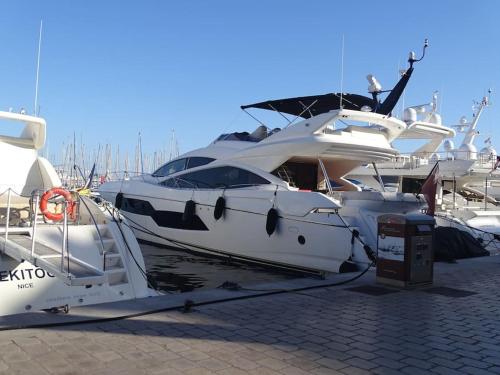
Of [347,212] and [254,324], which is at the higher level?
[347,212]

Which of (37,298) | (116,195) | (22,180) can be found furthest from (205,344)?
(116,195)

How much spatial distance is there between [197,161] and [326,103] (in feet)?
13.2

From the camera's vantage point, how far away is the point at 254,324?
17.6 ft

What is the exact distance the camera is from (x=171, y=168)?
15633 millimetres

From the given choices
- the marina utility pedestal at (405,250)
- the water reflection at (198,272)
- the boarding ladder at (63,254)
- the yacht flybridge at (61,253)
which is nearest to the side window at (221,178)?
the water reflection at (198,272)

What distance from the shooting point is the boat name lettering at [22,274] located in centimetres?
596

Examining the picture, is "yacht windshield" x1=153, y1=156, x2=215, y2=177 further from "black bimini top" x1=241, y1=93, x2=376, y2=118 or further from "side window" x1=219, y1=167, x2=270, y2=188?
"black bimini top" x1=241, y1=93, x2=376, y2=118

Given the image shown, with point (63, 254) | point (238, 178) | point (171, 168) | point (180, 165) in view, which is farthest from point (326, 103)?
point (63, 254)

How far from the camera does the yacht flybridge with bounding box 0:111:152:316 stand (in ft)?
17.8

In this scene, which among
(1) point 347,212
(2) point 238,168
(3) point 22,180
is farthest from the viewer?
(2) point 238,168

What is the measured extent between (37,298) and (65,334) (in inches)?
64.0

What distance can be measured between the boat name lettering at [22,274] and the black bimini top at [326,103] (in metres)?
9.04

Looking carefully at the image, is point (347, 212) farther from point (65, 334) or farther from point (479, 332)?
point (65, 334)

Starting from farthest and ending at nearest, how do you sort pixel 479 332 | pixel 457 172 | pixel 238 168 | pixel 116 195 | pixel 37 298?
pixel 457 172, pixel 116 195, pixel 238 168, pixel 37 298, pixel 479 332
